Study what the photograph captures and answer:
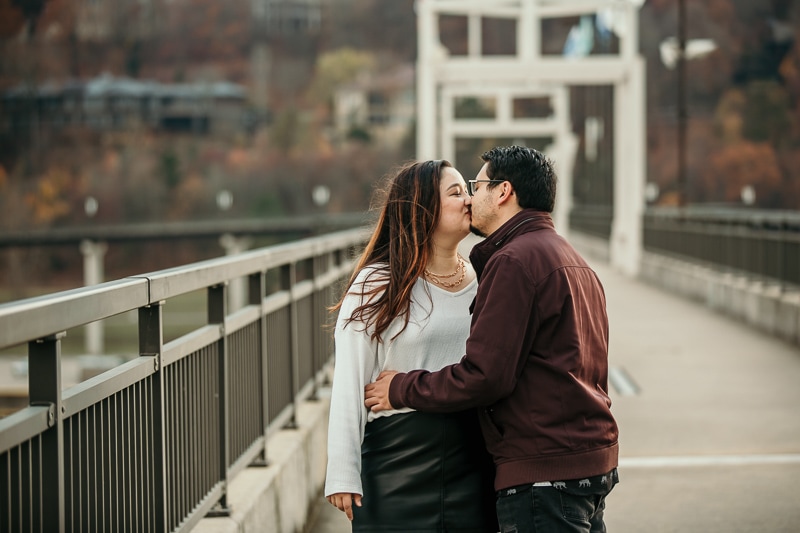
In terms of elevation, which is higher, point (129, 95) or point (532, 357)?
point (129, 95)

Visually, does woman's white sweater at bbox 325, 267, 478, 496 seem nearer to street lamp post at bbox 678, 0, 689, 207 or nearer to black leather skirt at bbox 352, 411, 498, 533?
black leather skirt at bbox 352, 411, 498, 533

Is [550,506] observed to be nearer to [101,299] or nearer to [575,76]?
[101,299]

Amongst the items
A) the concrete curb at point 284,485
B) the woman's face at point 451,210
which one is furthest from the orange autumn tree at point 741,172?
the woman's face at point 451,210

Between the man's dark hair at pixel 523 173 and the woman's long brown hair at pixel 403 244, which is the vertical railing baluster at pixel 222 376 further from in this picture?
the man's dark hair at pixel 523 173

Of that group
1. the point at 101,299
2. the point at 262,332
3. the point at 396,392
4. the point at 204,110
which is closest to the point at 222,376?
the point at 262,332

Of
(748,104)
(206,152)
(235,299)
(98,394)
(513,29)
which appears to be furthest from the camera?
(206,152)

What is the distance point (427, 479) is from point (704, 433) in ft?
18.4

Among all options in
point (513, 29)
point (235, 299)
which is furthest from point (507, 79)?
point (513, 29)

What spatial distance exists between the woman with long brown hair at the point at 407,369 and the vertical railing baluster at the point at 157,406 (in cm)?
58

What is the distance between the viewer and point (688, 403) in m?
9.77

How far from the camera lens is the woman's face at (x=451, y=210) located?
11.0 ft

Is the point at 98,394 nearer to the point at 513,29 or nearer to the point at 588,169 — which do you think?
the point at 588,169

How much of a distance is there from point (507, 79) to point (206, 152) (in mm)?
120967

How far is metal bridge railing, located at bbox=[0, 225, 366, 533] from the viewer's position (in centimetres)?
257
